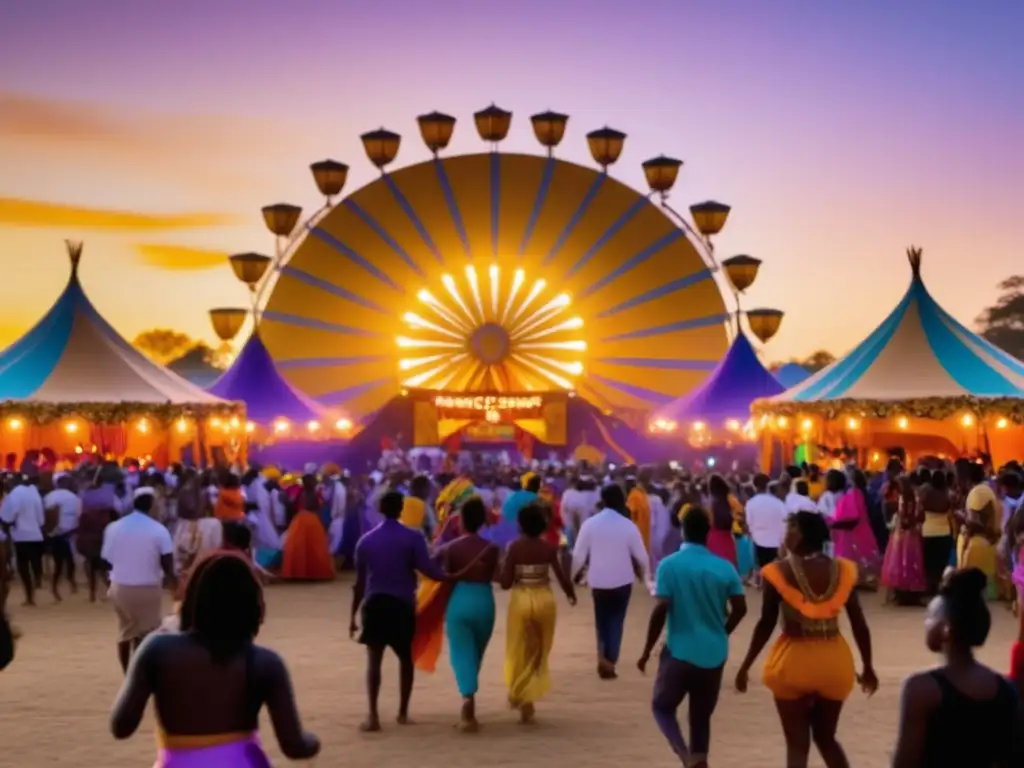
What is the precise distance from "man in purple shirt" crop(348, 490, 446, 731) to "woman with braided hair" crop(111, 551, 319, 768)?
5.41m

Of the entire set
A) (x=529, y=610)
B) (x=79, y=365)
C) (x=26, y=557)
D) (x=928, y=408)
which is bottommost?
(x=26, y=557)

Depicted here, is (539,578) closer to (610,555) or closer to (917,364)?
(610,555)

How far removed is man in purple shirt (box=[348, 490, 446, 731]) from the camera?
9.91 metres

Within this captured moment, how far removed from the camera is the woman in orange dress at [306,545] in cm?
2036

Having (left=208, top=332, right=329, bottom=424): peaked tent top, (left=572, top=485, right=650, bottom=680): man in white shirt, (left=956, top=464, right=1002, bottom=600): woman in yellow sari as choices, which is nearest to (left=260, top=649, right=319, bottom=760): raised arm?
(left=572, top=485, right=650, bottom=680): man in white shirt

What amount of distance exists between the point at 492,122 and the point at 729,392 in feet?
55.5

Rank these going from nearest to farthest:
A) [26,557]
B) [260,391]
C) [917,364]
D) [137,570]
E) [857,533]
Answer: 1. [137,570]
2. [26,557]
3. [857,533]
4. [917,364]
5. [260,391]

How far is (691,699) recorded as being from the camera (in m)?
7.72

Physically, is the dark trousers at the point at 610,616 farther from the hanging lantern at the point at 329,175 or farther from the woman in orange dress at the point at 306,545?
the hanging lantern at the point at 329,175

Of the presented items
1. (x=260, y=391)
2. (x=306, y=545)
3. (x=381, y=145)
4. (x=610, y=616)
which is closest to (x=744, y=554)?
(x=306, y=545)

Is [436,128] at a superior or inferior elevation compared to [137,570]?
superior

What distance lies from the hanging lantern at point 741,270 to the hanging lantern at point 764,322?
876 millimetres

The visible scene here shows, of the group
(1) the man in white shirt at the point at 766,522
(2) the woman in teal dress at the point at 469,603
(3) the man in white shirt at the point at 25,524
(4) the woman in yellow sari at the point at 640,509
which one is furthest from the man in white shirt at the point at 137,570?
(4) the woman in yellow sari at the point at 640,509

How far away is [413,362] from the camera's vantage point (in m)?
51.0
